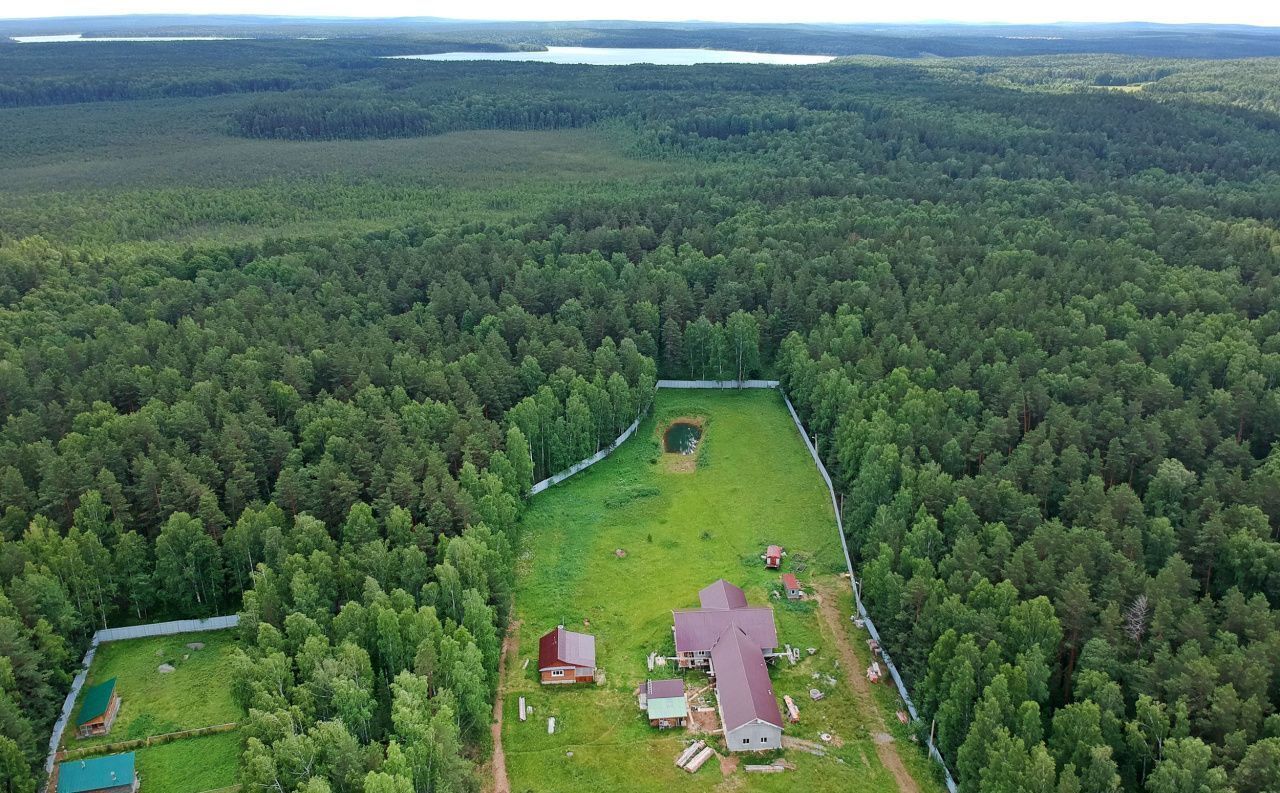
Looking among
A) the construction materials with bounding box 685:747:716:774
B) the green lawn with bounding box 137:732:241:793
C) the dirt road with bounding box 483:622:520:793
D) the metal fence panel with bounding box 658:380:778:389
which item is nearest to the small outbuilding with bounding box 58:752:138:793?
the green lawn with bounding box 137:732:241:793

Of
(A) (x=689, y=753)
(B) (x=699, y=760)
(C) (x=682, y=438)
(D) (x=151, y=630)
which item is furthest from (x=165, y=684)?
(C) (x=682, y=438)

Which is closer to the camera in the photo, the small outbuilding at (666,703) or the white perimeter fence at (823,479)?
the small outbuilding at (666,703)

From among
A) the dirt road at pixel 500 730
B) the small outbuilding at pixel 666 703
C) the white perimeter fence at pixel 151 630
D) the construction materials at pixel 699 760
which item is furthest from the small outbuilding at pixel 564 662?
the white perimeter fence at pixel 151 630

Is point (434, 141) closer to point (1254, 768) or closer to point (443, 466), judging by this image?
point (443, 466)

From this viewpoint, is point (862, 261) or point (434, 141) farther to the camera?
point (434, 141)

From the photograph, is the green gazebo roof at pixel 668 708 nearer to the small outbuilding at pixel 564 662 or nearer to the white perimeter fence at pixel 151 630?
the small outbuilding at pixel 564 662

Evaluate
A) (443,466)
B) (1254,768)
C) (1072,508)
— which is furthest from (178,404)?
(1254,768)
